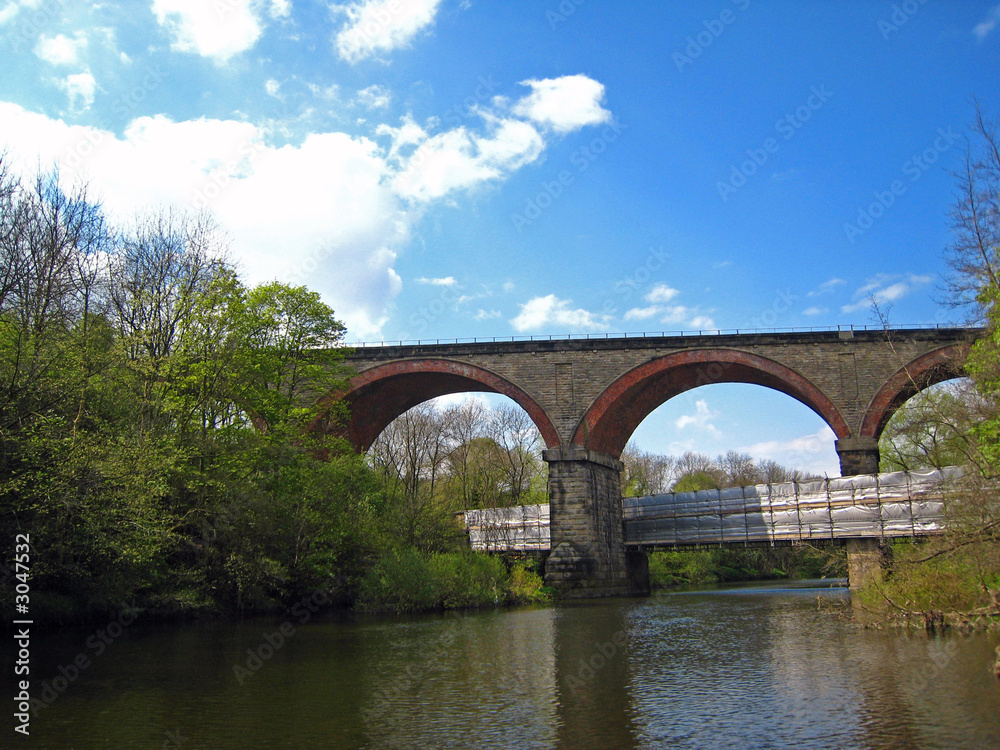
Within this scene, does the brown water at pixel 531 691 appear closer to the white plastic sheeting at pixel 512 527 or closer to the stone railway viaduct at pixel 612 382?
the stone railway viaduct at pixel 612 382

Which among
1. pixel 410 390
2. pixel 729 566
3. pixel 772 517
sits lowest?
pixel 729 566

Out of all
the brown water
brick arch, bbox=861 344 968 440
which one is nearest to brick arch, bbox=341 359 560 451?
brick arch, bbox=861 344 968 440

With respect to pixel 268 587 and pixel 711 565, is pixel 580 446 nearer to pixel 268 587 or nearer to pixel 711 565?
pixel 268 587

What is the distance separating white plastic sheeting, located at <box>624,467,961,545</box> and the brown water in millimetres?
13881

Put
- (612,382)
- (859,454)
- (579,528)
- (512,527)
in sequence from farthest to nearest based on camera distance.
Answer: (512,527) → (612,382) → (579,528) → (859,454)

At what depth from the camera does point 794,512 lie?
2873 cm

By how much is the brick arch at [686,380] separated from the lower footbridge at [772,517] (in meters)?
2.48

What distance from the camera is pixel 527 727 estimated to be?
695 cm

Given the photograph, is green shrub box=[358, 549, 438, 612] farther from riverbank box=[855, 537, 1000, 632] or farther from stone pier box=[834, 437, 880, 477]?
stone pier box=[834, 437, 880, 477]

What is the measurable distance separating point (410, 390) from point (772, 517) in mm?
15211

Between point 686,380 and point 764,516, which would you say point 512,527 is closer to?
point 686,380

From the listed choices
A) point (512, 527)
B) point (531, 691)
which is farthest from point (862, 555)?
point (531, 691)

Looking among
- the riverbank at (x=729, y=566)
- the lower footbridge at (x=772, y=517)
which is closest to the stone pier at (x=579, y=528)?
the lower footbridge at (x=772, y=517)

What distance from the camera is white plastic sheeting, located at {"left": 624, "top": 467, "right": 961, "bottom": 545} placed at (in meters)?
26.2
